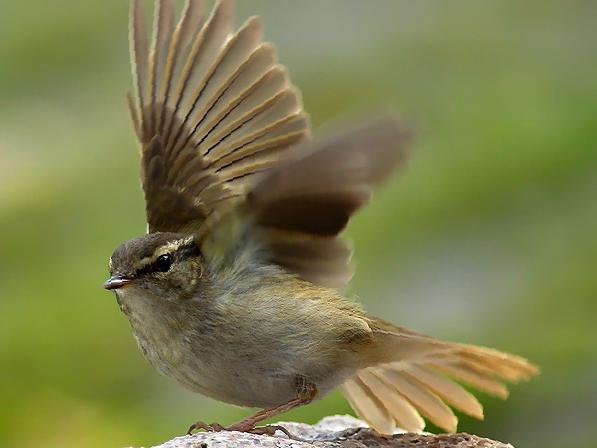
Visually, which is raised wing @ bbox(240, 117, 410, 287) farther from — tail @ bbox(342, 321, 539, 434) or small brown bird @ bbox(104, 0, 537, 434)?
tail @ bbox(342, 321, 539, 434)

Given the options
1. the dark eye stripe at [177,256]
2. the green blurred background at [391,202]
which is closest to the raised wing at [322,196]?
the green blurred background at [391,202]

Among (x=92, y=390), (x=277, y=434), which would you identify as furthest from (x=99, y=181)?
(x=277, y=434)

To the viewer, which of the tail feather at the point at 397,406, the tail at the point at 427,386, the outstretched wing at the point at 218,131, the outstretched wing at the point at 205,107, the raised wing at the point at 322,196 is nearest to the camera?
the raised wing at the point at 322,196

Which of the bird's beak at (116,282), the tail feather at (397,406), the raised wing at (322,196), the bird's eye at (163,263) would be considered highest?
the raised wing at (322,196)

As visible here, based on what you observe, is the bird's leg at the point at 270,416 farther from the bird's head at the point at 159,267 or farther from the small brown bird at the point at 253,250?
the bird's head at the point at 159,267

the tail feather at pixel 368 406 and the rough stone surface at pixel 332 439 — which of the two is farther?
the tail feather at pixel 368 406

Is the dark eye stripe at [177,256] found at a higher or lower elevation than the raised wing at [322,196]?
lower

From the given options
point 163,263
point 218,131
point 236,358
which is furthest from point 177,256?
point 218,131
